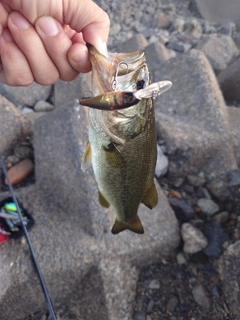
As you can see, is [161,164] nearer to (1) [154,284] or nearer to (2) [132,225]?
(1) [154,284]

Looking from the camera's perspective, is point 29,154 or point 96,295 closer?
point 96,295

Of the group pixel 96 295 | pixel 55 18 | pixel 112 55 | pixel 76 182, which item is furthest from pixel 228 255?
pixel 55 18

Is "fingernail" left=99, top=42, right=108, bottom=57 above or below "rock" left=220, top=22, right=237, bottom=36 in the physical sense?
above

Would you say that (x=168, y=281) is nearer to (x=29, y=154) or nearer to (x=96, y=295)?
(x=96, y=295)

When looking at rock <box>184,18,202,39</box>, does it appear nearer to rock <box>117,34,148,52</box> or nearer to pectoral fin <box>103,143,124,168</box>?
rock <box>117,34,148,52</box>

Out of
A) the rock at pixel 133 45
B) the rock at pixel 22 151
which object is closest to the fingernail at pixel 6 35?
the rock at pixel 22 151

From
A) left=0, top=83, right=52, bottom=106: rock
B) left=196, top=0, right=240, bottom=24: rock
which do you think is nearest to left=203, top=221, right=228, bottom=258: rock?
left=0, top=83, right=52, bottom=106: rock
